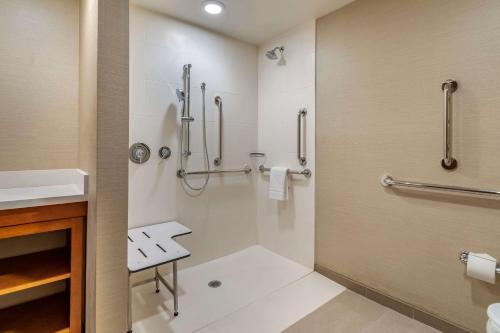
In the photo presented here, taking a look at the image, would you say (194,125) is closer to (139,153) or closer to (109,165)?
(139,153)

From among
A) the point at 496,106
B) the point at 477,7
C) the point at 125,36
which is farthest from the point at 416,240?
the point at 125,36

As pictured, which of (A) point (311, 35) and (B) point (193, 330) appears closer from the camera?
(B) point (193, 330)

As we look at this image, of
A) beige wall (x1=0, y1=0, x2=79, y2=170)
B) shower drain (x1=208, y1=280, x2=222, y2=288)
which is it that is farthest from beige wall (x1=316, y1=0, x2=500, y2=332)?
beige wall (x1=0, y1=0, x2=79, y2=170)

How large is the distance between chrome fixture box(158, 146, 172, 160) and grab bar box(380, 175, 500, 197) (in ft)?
5.65

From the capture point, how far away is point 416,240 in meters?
1.69

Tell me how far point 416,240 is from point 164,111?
2.15 m

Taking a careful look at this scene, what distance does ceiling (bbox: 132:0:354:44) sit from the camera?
201 cm

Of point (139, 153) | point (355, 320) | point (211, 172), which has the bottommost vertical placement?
point (355, 320)

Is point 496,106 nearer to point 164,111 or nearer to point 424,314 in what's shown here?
point 424,314

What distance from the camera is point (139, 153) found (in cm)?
205

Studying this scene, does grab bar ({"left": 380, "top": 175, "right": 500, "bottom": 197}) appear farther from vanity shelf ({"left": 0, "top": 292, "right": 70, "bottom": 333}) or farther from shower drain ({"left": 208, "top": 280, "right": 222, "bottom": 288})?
vanity shelf ({"left": 0, "top": 292, "right": 70, "bottom": 333})

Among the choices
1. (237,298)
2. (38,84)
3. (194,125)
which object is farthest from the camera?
(194,125)

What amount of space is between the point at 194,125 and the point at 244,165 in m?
0.72

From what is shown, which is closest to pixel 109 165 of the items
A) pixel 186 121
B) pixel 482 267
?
pixel 186 121
